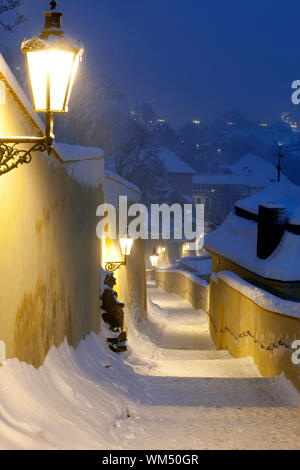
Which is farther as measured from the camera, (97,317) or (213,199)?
(213,199)

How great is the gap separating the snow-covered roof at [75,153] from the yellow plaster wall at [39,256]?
259 mm

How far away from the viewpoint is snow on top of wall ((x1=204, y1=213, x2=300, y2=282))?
12.9m

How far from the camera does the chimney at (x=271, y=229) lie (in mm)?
13797

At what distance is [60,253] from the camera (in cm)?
709

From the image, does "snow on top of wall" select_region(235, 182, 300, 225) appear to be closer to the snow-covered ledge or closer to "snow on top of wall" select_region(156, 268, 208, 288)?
the snow-covered ledge

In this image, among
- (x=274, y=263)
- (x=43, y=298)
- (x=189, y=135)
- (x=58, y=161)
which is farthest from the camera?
(x=189, y=135)

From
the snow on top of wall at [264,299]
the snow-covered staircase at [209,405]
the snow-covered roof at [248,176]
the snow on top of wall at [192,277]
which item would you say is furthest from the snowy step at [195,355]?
the snow-covered roof at [248,176]

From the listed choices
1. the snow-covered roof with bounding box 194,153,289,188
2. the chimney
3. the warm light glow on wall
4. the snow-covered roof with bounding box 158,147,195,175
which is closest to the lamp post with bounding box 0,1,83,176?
the warm light glow on wall

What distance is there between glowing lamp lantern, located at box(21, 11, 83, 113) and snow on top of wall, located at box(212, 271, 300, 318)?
588 centimetres

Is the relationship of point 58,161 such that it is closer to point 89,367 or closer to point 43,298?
point 43,298

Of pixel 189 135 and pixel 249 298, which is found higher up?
pixel 189 135

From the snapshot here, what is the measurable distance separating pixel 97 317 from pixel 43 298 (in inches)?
181

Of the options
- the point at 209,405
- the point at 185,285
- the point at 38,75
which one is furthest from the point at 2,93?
the point at 185,285
